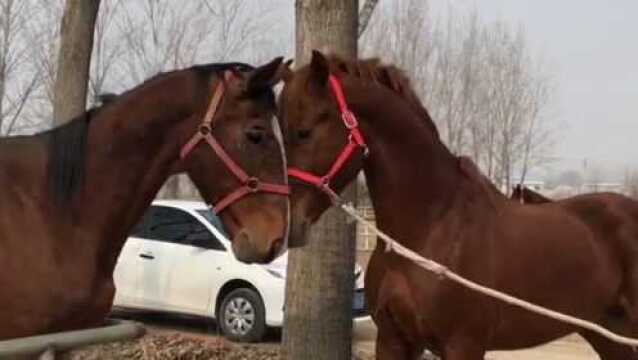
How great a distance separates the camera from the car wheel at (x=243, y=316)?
10672mm

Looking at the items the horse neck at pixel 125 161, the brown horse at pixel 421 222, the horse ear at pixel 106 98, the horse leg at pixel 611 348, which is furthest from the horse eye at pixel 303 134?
the horse leg at pixel 611 348

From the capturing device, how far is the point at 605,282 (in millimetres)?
5160

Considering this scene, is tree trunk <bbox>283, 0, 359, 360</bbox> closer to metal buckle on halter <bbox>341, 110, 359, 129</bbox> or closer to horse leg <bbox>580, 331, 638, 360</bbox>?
metal buckle on halter <bbox>341, 110, 359, 129</bbox>

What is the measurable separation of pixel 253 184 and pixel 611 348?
2.96 m

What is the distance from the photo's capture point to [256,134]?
3.56 meters

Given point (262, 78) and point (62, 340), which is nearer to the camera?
point (62, 340)

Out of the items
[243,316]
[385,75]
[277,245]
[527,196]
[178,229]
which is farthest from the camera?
[178,229]

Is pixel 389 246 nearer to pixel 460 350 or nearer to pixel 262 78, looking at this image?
pixel 460 350

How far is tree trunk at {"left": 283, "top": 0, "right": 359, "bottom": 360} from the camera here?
564 centimetres

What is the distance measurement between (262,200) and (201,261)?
7888 millimetres

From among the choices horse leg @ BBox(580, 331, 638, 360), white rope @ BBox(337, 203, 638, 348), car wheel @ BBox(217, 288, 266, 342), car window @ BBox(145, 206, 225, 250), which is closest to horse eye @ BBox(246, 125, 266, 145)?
white rope @ BBox(337, 203, 638, 348)

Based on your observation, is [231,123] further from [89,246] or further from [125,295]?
[125,295]

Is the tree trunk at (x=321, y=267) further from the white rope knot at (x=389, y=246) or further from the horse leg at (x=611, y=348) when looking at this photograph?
the horse leg at (x=611, y=348)

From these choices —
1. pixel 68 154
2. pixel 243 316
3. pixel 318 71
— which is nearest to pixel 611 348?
pixel 318 71
